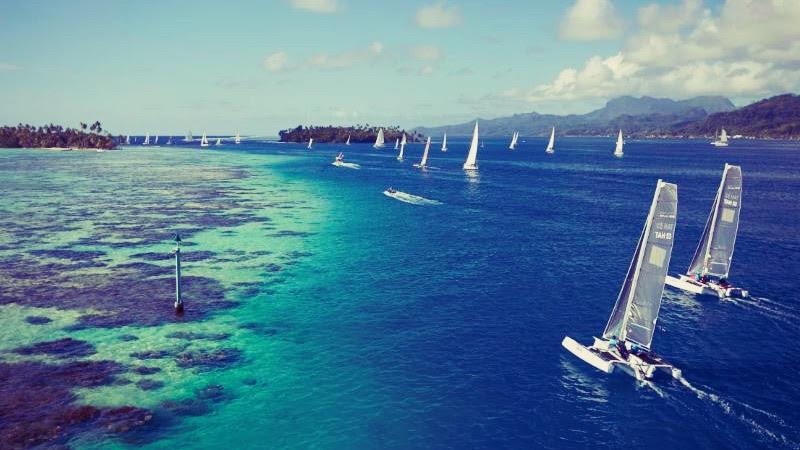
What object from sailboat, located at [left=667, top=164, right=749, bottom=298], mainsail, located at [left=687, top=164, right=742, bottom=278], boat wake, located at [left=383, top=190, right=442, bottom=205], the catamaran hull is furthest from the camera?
boat wake, located at [left=383, top=190, right=442, bottom=205]

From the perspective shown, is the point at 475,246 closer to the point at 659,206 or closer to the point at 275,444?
the point at 659,206

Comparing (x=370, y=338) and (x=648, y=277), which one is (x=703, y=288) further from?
(x=370, y=338)

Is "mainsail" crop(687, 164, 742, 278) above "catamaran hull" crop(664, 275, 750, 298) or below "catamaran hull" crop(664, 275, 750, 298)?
above

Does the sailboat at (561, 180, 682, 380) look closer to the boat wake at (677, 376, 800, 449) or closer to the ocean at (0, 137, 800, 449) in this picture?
the ocean at (0, 137, 800, 449)

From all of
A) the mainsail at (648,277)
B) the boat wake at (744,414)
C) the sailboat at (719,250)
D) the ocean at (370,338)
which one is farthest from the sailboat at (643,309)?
the sailboat at (719,250)

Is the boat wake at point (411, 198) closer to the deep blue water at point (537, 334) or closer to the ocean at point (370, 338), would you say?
the deep blue water at point (537, 334)

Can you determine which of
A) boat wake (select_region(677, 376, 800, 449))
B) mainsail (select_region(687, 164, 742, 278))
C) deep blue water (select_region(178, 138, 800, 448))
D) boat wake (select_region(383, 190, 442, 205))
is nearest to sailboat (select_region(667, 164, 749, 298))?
mainsail (select_region(687, 164, 742, 278))
